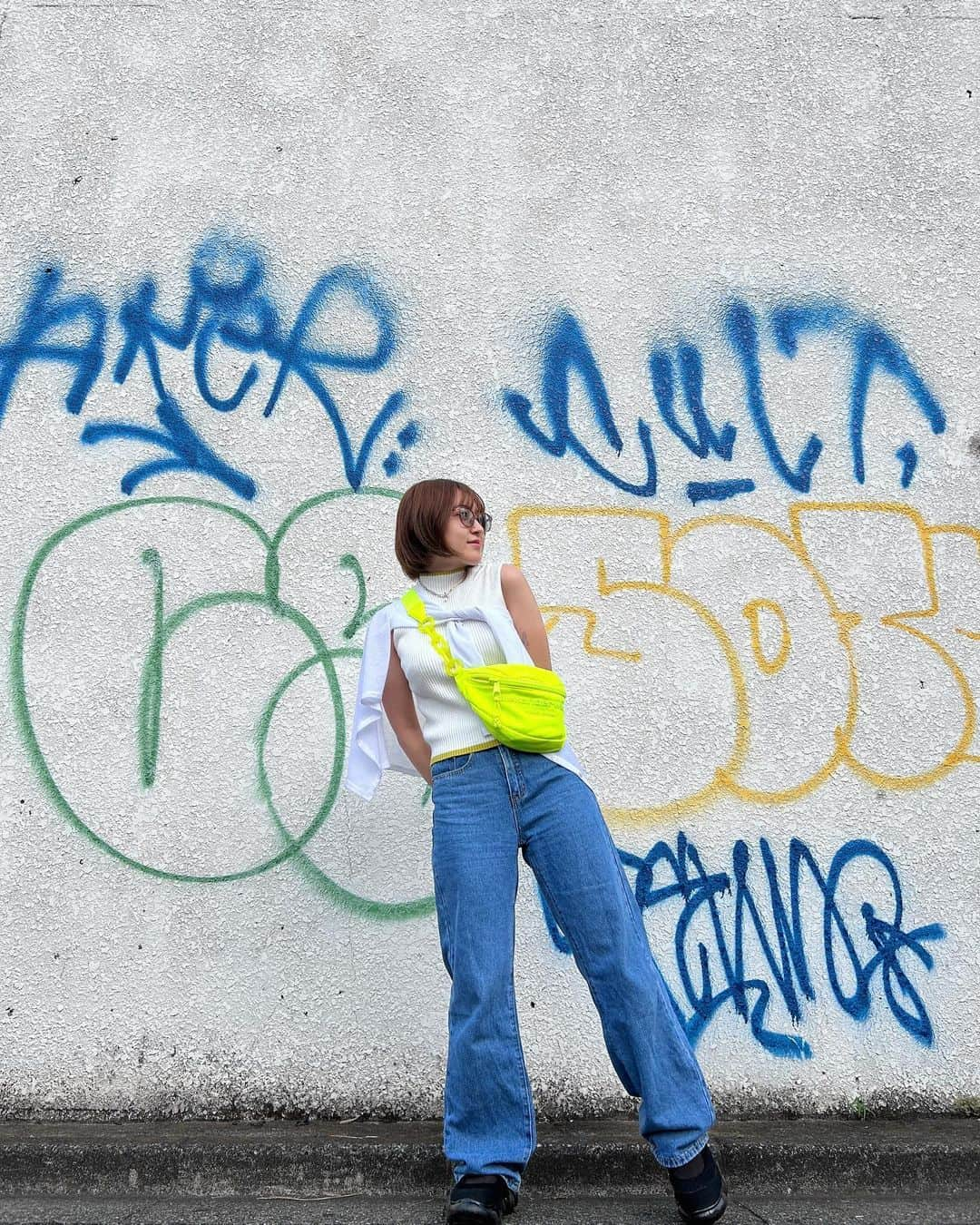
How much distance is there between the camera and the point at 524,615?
2.48m

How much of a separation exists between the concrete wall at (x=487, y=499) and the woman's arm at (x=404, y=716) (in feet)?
1.96

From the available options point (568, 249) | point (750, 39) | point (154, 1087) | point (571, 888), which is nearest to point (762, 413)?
point (568, 249)

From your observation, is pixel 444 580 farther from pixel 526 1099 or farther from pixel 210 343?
pixel 210 343

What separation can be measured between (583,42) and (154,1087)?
3.29m

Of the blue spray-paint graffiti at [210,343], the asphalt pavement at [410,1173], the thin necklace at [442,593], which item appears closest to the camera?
the thin necklace at [442,593]

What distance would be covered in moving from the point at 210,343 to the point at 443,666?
1.47 m

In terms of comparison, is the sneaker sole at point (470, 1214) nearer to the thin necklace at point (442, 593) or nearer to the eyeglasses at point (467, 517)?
the thin necklace at point (442, 593)

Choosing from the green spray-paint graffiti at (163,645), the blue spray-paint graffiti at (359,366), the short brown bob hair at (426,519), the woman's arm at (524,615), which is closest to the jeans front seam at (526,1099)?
the woman's arm at (524,615)

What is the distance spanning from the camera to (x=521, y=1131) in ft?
7.61

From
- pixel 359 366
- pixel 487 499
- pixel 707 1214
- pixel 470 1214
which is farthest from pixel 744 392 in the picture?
pixel 470 1214

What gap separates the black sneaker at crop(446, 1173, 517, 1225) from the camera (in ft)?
7.38

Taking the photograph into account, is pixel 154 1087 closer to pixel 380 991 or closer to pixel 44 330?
pixel 380 991

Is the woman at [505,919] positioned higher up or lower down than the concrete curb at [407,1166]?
higher up

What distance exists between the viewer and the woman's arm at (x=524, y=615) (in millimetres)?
2479
